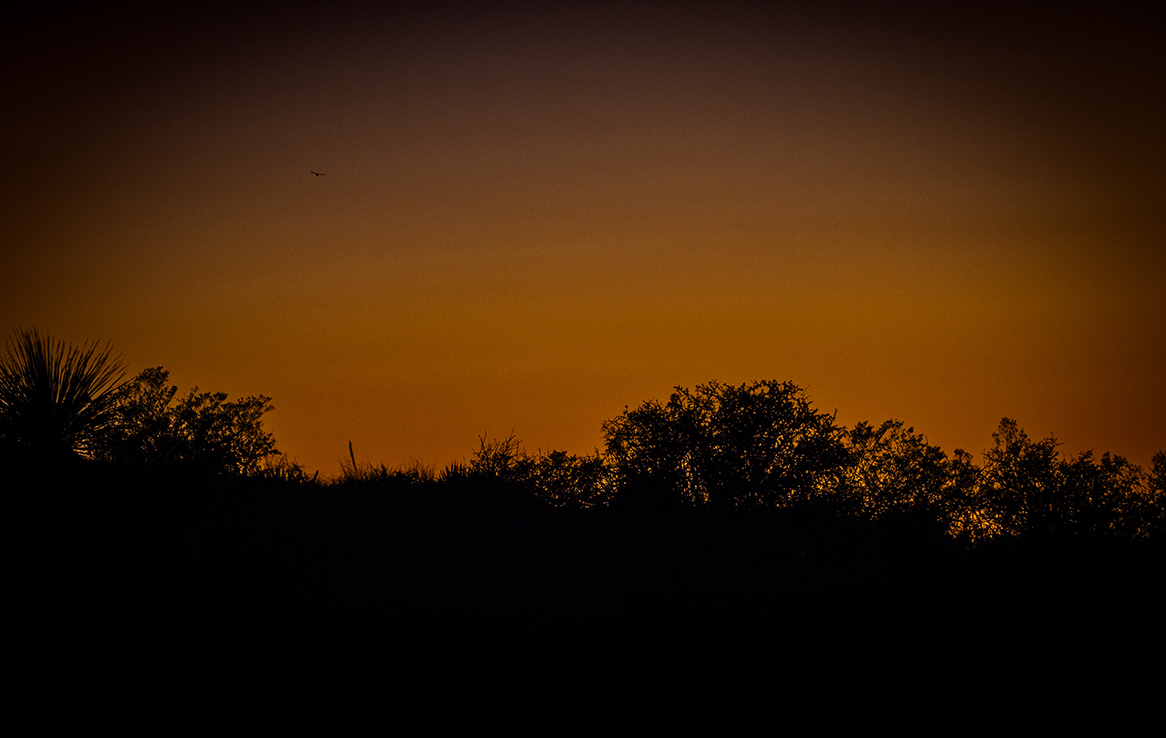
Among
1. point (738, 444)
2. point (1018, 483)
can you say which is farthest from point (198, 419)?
point (1018, 483)

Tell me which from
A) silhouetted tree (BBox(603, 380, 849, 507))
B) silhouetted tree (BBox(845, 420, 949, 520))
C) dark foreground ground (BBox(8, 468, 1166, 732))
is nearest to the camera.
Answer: dark foreground ground (BBox(8, 468, 1166, 732))

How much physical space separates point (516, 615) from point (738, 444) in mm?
26331

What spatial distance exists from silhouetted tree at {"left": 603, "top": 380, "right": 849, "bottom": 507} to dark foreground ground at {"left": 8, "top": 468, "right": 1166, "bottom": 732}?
11.6 m

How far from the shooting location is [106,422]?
24.0 m

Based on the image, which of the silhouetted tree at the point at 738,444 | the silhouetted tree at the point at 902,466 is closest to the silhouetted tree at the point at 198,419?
the silhouetted tree at the point at 738,444

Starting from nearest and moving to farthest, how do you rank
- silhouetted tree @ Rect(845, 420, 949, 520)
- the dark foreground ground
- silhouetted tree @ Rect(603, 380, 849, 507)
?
the dark foreground ground, silhouetted tree @ Rect(603, 380, 849, 507), silhouetted tree @ Rect(845, 420, 949, 520)

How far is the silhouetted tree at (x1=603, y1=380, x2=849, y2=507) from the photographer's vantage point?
4372 cm

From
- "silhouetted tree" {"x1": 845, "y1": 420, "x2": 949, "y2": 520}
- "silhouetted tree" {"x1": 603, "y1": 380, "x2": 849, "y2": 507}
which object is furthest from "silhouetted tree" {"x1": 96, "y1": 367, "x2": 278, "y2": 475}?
"silhouetted tree" {"x1": 845, "y1": 420, "x2": 949, "y2": 520}

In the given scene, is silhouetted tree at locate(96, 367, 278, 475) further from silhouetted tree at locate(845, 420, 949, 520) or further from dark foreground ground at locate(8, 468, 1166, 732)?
silhouetted tree at locate(845, 420, 949, 520)

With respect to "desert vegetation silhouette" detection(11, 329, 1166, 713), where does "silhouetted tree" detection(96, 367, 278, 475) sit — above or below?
above

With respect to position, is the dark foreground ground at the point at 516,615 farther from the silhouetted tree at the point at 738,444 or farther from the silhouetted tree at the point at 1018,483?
the silhouetted tree at the point at 1018,483

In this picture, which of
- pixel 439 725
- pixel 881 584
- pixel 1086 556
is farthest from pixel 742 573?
pixel 1086 556

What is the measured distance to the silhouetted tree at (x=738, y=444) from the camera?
143 ft

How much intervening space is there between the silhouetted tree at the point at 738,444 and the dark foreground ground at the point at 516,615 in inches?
455
